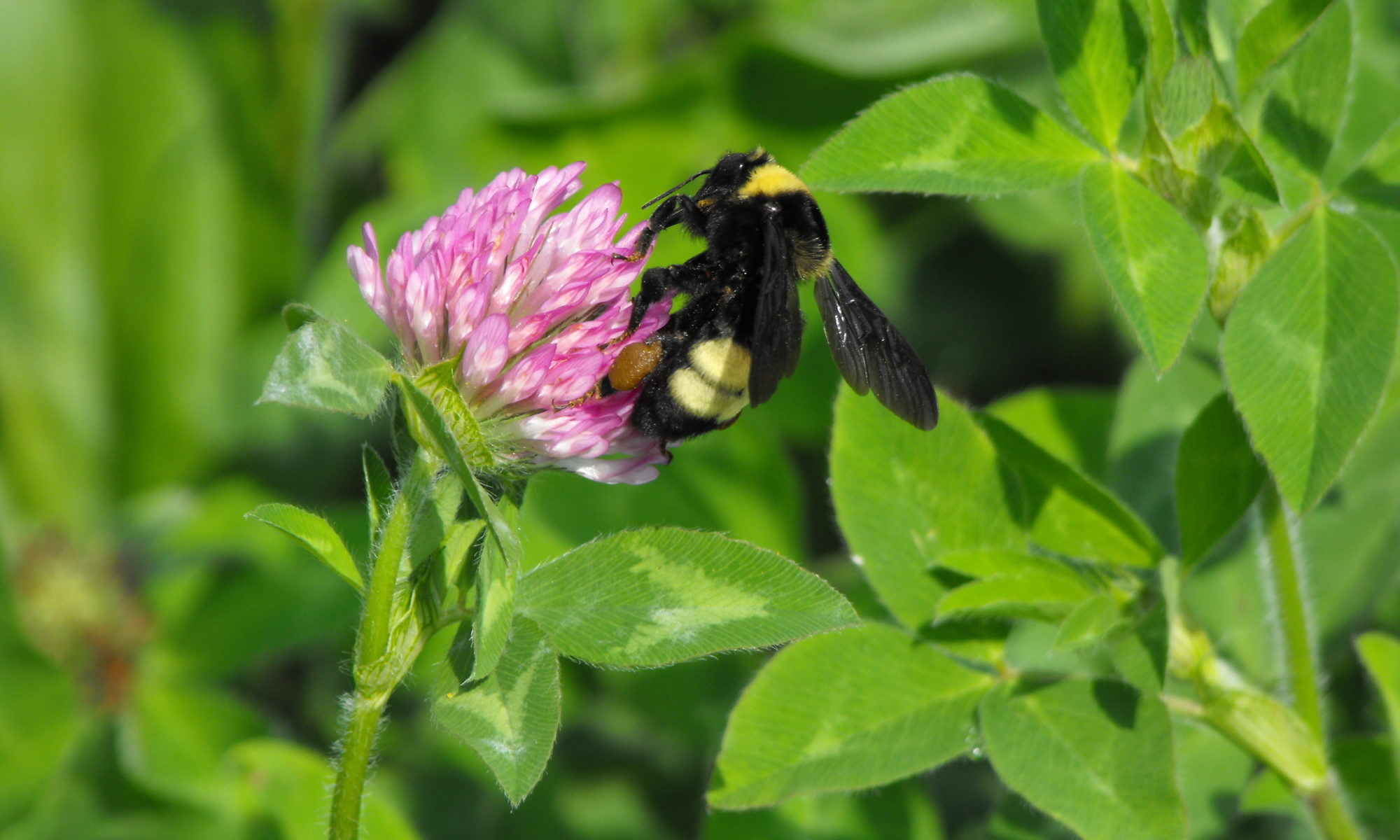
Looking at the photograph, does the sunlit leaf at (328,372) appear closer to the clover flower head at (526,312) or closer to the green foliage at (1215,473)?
the clover flower head at (526,312)

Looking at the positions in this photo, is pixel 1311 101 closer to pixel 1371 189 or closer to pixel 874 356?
pixel 1371 189

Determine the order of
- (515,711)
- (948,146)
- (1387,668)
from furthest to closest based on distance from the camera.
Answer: (1387,668) < (948,146) < (515,711)

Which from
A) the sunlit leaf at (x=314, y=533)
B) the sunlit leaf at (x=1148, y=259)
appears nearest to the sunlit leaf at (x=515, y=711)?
the sunlit leaf at (x=314, y=533)

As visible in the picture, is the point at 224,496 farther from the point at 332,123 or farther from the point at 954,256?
the point at 954,256

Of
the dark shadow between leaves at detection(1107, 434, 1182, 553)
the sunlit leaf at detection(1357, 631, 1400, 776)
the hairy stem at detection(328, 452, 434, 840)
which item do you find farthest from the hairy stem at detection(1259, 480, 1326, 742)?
the hairy stem at detection(328, 452, 434, 840)

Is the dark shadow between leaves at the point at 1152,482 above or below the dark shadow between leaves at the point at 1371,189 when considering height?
below

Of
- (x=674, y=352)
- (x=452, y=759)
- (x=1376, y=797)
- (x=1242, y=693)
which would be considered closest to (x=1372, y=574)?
(x=1376, y=797)

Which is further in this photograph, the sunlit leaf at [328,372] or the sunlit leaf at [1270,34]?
the sunlit leaf at [1270,34]

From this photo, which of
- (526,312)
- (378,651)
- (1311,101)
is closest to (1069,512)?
(1311,101)
